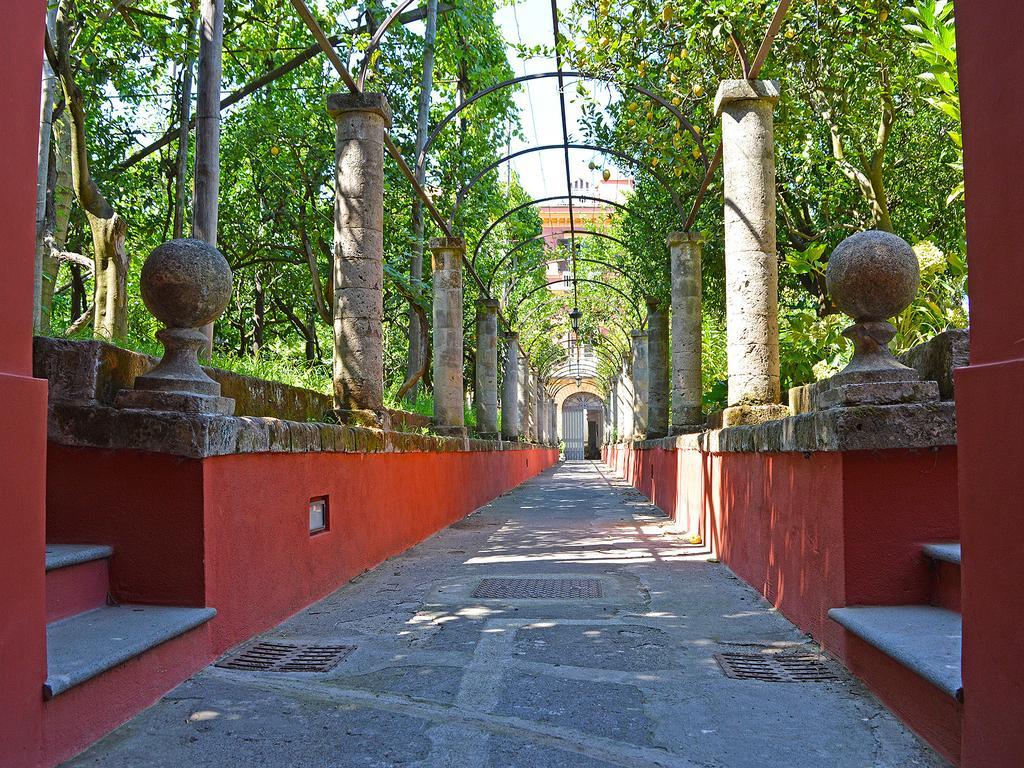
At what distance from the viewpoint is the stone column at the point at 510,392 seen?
24859mm

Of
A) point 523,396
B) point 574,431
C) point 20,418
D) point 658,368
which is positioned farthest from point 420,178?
point 574,431

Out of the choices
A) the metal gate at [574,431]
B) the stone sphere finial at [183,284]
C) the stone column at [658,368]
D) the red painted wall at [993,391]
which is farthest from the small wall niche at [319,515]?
the metal gate at [574,431]

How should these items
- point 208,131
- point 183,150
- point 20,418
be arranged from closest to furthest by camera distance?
point 20,418, point 208,131, point 183,150

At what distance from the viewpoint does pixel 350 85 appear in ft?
24.2

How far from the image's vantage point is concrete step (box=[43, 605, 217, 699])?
263 centimetres

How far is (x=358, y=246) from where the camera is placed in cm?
754

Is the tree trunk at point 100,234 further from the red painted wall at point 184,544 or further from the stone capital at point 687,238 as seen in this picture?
the stone capital at point 687,238

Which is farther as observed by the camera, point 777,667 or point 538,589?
point 538,589

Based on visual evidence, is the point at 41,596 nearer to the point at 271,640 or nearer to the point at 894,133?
the point at 271,640

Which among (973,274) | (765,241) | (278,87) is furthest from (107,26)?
(973,274)

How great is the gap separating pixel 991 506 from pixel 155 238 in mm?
18461

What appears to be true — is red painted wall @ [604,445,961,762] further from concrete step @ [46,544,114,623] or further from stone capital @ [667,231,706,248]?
stone capital @ [667,231,706,248]

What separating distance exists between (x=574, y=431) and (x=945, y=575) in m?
67.9

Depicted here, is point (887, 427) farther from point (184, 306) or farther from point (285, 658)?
point (184, 306)
